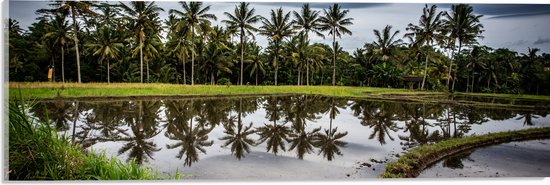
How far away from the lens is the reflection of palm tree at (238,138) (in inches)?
240

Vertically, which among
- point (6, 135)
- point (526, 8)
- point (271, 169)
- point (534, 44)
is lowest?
point (271, 169)

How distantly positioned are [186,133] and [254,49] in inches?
696

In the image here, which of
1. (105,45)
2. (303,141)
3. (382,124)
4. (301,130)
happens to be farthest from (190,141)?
(105,45)

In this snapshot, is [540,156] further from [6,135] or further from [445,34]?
[6,135]

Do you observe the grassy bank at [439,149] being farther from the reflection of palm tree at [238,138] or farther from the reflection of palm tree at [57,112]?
the reflection of palm tree at [57,112]

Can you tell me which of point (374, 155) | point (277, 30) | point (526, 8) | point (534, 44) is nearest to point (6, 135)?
point (374, 155)

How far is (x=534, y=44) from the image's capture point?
5.70 m

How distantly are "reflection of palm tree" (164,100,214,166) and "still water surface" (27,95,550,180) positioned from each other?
15 millimetres

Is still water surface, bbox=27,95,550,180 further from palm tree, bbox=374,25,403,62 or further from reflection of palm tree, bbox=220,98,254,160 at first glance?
palm tree, bbox=374,25,403,62

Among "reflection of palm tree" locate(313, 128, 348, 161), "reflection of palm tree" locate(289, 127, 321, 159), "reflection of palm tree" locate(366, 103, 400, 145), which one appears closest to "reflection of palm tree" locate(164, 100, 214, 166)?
"reflection of palm tree" locate(289, 127, 321, 159)

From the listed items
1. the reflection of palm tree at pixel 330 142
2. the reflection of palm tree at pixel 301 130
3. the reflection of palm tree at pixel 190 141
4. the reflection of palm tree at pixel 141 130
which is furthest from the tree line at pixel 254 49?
the reflection of palm tree at pixel 190 141

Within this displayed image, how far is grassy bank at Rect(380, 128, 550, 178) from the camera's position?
4836 mm

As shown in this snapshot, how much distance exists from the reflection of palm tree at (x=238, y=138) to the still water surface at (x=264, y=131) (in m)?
0.02

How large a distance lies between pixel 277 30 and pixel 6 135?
7196 mm
